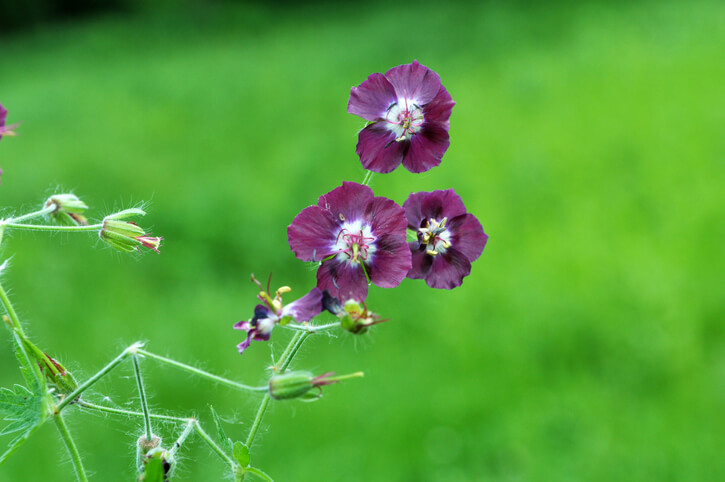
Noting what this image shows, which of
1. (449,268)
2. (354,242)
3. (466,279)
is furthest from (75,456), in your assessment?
(466,279)

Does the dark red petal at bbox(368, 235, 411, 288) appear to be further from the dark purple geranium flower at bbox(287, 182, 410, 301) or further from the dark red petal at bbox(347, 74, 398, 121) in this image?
the dark red petal at bbox(347, 74, 398, 121)

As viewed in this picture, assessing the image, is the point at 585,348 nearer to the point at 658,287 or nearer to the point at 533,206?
the point at 658,287

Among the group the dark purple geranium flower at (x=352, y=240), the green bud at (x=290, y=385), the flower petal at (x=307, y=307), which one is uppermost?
the dark purple geranium flower at (x=352, y=240)

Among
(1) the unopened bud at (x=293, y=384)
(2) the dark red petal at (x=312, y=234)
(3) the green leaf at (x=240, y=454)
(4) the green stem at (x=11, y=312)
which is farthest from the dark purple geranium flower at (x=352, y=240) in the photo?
(4) the green stem at (x=11, y=312)

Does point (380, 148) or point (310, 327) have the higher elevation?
point (380, 148)

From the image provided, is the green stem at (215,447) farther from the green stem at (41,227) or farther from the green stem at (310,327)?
the green stem at (41,227)

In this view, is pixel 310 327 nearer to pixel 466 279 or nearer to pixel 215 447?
pixel 215 447
